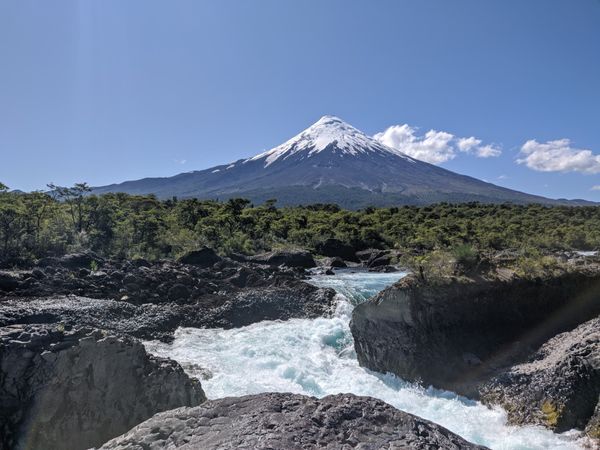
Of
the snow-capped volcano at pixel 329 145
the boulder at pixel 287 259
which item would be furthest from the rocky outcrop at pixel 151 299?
the snow-capped volcano at pixel 329 145

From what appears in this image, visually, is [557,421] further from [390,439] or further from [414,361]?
[390,439]

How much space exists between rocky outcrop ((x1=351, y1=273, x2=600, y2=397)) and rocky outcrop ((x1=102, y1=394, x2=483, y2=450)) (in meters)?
5.21

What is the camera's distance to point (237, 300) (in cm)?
1728

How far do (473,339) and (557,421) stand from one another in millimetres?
2698

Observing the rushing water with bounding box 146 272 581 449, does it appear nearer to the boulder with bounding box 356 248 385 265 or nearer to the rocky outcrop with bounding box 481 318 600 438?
the rocky outcrop with bounding box 481 318 600 438

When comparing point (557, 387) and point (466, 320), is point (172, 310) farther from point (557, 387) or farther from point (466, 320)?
point (557, 387)

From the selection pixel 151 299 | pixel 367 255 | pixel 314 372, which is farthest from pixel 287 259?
pixel 314 372

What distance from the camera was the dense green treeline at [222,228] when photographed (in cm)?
2817

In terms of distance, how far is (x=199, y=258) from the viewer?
86.4ft

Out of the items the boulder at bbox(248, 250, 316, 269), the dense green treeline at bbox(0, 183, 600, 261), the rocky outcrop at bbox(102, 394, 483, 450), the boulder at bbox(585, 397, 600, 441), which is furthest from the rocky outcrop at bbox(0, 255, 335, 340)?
the boulder at bbox(585, 397, 600, 441)

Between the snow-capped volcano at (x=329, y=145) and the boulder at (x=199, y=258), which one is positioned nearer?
the boulder at (x=199, y=258)

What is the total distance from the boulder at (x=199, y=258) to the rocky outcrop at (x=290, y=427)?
22481mm

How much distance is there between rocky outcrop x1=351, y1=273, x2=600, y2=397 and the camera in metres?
8.62

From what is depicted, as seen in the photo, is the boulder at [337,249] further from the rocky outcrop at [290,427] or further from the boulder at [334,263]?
the rocky outcrop at [290,427]
